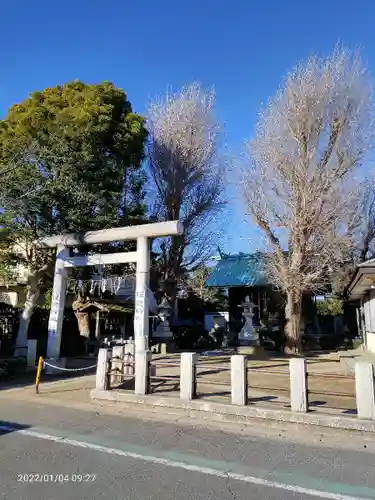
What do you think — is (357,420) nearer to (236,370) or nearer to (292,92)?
(236,370)

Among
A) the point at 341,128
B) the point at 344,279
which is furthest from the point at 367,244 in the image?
the point at 341,128

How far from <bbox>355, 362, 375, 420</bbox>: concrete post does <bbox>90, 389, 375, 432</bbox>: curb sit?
0.17m

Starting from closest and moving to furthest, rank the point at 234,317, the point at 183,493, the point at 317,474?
the point at 183,493 < the point at 317,474 < the point at 234,317

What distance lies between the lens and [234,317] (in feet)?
81.1

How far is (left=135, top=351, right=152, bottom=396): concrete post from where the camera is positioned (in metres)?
8.20

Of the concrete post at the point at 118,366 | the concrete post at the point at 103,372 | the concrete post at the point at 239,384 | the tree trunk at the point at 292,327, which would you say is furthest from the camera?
the tree trunk at the point at 292,327

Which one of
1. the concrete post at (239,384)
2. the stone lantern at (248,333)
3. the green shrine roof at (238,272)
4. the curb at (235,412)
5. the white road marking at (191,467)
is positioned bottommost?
the white road marking at (191,467)

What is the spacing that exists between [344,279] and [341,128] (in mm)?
8442

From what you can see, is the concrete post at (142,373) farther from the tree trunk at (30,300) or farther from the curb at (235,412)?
the tree trunk at (30,300)

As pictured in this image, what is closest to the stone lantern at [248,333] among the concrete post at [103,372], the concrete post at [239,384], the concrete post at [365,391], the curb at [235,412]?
the concrete post at [103,372]

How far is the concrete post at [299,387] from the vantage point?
662 centimetres

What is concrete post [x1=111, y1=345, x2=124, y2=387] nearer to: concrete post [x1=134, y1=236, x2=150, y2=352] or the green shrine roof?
concrete post [x1=134, y1=236, x2=150, y2=352]

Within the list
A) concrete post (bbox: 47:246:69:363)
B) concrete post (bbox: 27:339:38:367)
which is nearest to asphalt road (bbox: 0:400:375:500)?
concrete post (bbox: 47:246:69:363)
